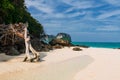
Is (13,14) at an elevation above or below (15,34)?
above

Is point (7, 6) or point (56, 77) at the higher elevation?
point (7, 6)

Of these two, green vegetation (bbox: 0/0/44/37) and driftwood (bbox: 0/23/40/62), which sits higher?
green vegetation (bbox: 0/0/44/37)

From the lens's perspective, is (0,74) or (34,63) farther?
(34,63)

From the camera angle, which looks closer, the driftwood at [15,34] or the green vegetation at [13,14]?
the driftwood at [15,34]

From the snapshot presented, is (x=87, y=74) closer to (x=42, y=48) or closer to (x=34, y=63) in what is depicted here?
(x=34, y=63)

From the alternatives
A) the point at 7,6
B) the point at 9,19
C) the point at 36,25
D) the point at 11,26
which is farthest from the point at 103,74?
the point at 36,25

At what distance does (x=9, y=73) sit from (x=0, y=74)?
2.22 ft

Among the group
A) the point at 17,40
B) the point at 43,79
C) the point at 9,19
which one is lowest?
the point at 43,79

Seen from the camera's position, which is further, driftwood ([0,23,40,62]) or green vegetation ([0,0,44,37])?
green vegetation ([0,0,44,37])

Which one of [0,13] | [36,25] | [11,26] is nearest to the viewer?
[11,26]

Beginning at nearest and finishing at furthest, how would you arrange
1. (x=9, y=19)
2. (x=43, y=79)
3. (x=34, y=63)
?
(x=43, y=79), (x=34, y=63), (x=9, y=19)

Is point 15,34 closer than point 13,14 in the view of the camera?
Yes

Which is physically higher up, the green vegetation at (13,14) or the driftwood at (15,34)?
the green vegetation at (13,14)

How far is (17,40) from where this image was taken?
2470 cm
